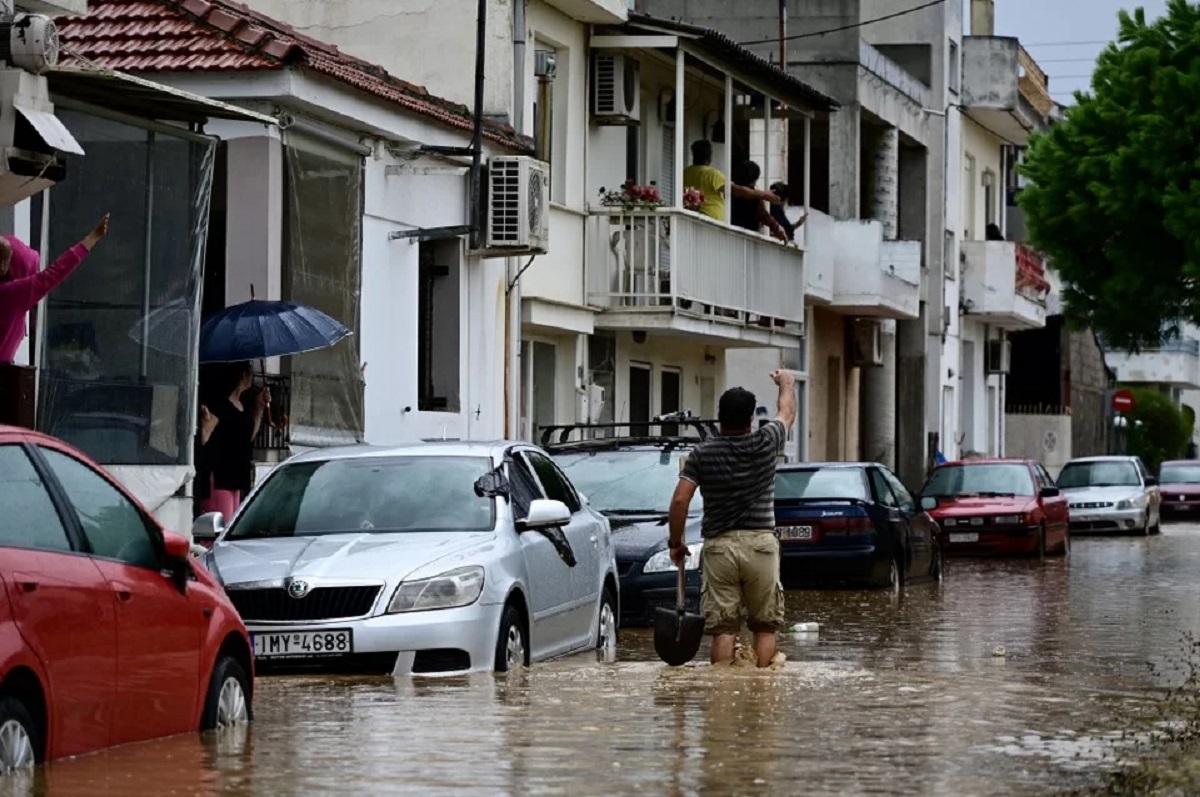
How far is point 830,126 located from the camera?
43.9m

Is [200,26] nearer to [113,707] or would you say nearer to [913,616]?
[913,616]

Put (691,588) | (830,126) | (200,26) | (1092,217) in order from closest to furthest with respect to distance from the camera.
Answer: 1. (691,588)
2. (200,26)
3. (1092,217)
4. (830,126)

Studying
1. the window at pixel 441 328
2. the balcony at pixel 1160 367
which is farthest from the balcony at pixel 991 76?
the balcony at pixel 1160 367

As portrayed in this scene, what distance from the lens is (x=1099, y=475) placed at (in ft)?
149

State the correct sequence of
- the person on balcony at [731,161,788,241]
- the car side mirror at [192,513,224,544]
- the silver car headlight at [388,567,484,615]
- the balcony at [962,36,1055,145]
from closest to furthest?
the silver car headlight at [388,567,484,615], the car side mirror at [192,513,224,544], the person on balcony at [731,161,788,241], the balcony at [962,36,1055,145]

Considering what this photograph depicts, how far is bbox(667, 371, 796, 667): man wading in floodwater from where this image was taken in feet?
47.9

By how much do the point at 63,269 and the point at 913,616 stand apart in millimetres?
10638

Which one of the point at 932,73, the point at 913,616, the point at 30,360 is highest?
the point at 932,73

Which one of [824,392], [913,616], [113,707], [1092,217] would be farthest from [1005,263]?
[113,707]

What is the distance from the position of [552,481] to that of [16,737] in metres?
7.88

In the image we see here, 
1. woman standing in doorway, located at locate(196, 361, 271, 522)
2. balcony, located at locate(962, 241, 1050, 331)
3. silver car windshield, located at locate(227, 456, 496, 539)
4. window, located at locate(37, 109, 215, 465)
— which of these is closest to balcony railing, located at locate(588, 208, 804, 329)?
woman standing in doorway, located at locate(196, 361, 271, 522)

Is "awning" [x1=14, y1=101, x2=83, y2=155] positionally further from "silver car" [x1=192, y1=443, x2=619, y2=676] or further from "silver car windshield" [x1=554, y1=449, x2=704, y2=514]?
"silver car windshield" [x1=554, y1=449, x2=704, y2=514]

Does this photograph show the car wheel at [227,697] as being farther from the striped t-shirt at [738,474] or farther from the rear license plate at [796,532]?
the rear license plate at [796,532]

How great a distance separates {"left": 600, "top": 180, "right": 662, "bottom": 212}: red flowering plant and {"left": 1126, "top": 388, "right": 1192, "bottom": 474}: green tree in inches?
1834
